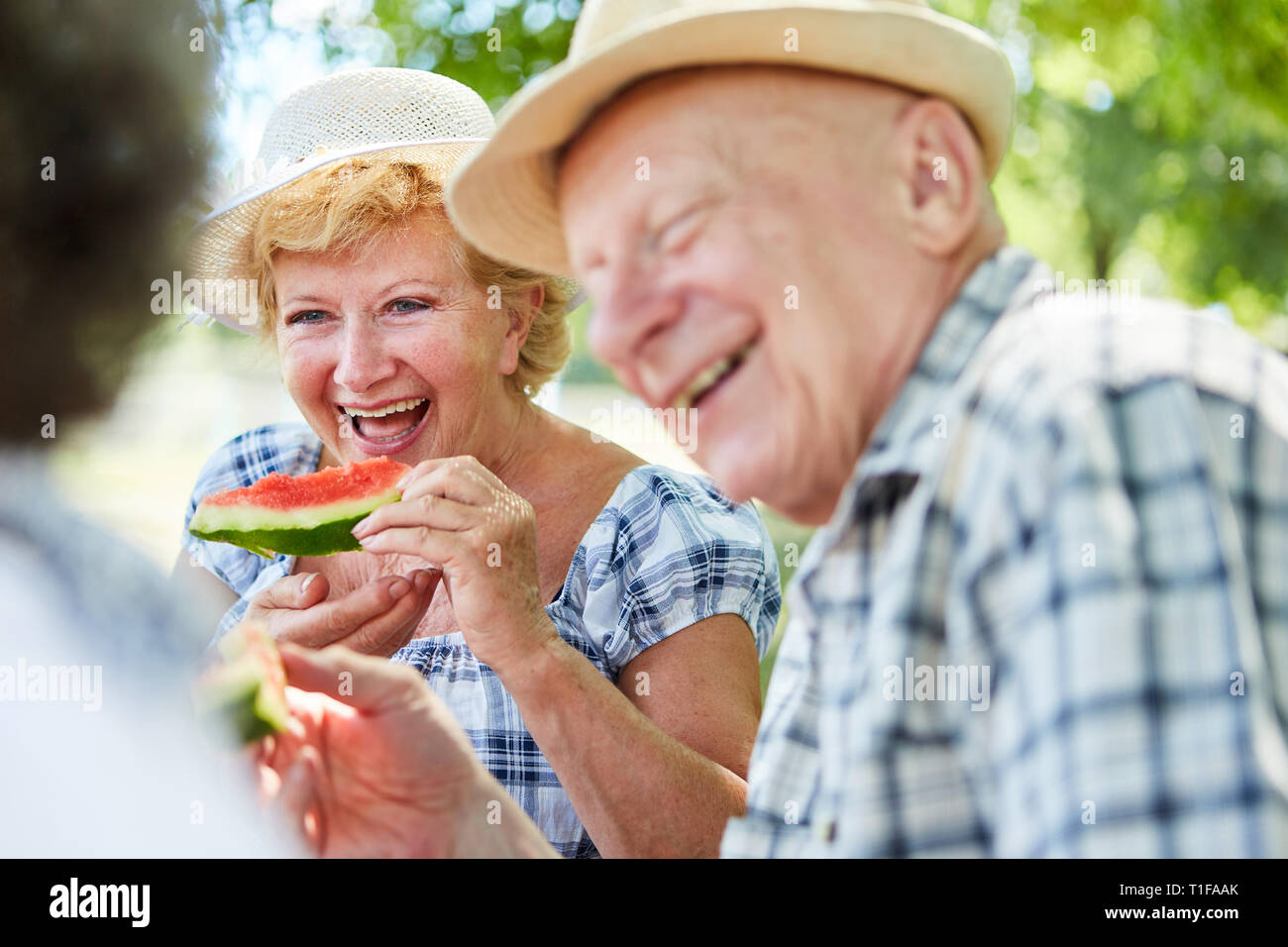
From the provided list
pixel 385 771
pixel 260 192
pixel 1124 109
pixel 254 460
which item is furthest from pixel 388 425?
pixel 1124 109

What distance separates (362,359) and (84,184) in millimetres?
1534

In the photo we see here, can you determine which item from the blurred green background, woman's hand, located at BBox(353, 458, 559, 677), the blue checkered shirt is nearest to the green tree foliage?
the blurred green background

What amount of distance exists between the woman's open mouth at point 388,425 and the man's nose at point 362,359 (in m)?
0.10

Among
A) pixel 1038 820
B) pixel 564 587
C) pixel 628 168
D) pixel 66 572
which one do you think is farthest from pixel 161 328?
pixel 564 587

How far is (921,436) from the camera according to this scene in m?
1.46

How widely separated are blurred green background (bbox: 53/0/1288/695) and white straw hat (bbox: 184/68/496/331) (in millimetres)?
112

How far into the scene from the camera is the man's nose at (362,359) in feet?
9.60

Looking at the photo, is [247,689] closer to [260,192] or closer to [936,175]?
[936,175]

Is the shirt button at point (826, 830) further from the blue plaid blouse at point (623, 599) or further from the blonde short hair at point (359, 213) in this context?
the blonde short hair at point (359, 213)

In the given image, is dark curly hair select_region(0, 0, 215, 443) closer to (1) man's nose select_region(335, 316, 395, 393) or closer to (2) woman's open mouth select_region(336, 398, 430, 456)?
(1) man's nose select_region(335, 316, 395, 393)

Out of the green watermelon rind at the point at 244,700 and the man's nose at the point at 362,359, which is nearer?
the green watermelon rind at the point at 244,700

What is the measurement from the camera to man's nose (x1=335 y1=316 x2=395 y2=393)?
293cm

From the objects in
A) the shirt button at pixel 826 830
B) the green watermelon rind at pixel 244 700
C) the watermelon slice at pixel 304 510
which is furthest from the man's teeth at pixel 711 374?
the watermelon slice at pixel 304 510
